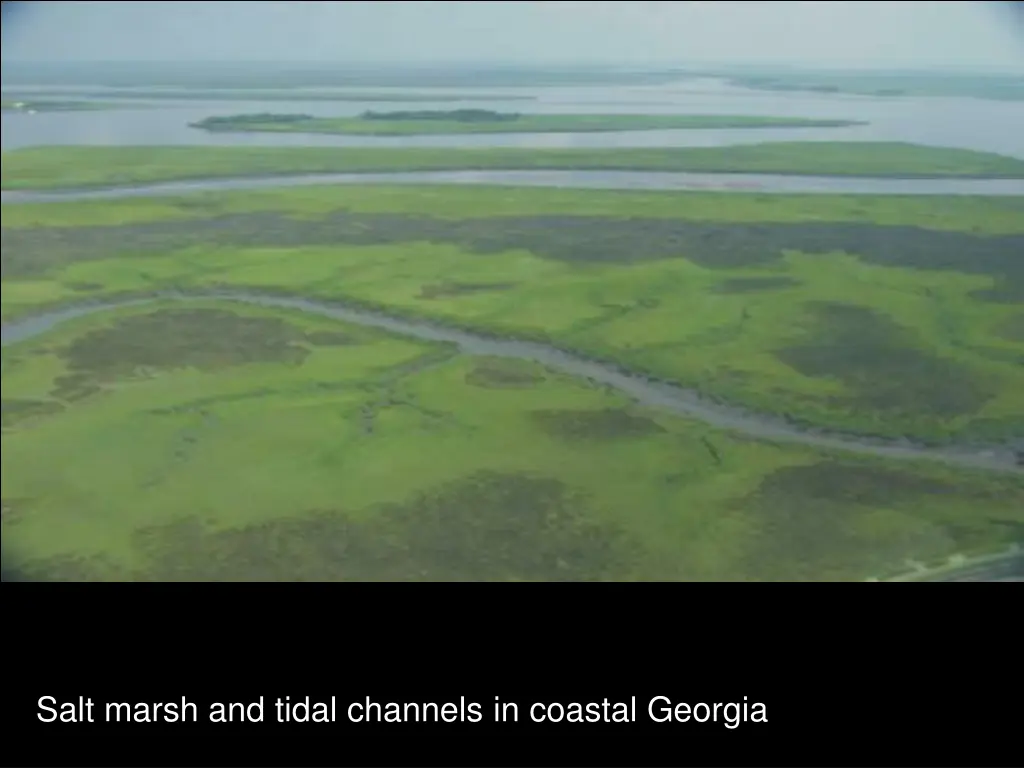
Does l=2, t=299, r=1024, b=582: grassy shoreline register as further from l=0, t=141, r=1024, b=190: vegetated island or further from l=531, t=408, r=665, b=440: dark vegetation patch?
l=0, t=141, r=1024, b=190: vegetated island

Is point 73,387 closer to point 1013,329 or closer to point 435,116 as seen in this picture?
point 1013,329

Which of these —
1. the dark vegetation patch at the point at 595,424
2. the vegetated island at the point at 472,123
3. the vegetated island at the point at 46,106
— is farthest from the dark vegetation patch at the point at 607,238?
the dark vegetation patch at the point at 595,424

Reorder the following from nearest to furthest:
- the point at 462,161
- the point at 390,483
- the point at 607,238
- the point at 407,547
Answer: the point at 407,547 < the point at 390,483 < the point at 607,238 < the point at 462,161

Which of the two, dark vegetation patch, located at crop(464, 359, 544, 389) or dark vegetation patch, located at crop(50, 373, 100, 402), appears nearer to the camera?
dark vegetation patch, located at crop(50, 373, 100, 402)

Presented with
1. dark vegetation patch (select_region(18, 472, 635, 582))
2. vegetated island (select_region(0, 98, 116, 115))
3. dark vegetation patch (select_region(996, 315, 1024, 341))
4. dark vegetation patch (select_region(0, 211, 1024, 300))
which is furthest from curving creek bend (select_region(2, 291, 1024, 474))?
dark vegetation patch (select_region(996, 315, 1024, 341))

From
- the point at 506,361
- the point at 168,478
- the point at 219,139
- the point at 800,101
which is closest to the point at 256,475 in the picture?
the point at 168,478

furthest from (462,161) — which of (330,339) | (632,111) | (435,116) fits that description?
(330,339)
